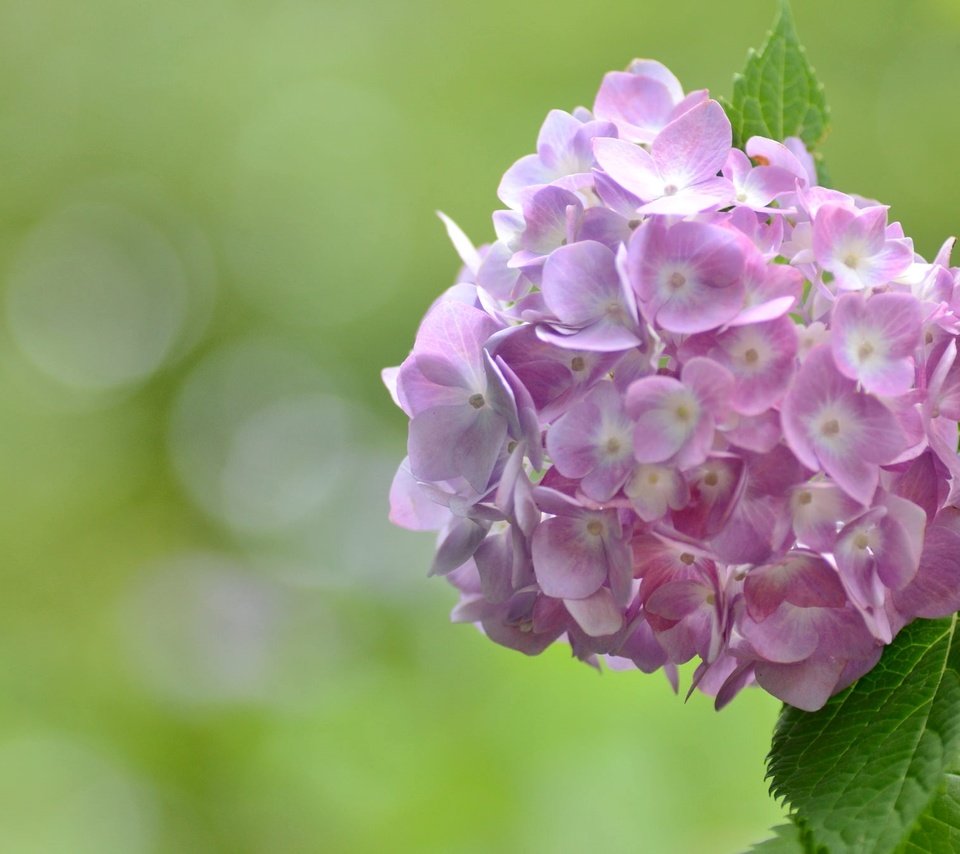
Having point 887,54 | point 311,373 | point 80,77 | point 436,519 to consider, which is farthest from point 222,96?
point 436,519

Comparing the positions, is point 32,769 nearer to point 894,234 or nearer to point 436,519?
point 436,519

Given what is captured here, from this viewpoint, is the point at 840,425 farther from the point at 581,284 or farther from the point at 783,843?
the point at 783,843

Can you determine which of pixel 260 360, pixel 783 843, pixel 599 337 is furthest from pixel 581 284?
pixel 260 360

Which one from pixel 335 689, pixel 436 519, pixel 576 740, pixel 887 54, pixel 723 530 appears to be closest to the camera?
pixel 723 530

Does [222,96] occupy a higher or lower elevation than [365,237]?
higher

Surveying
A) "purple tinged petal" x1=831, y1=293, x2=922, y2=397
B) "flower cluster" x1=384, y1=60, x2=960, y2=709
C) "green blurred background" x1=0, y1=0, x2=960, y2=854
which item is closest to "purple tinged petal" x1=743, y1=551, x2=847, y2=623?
"flower cluster" x1=384, y1=60, x2=960, y2=709

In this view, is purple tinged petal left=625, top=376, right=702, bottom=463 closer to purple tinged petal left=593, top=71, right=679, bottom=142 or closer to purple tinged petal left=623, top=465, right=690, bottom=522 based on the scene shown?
purple tinged petal left=623, top=465, right=690, bottom=522

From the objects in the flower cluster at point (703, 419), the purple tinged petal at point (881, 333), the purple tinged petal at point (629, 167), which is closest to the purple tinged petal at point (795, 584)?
the flower cluster at point (703, 419)
